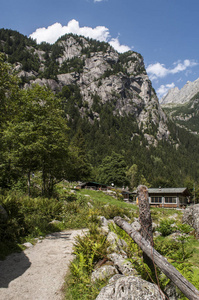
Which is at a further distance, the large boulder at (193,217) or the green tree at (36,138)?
the green tree at (36,138)

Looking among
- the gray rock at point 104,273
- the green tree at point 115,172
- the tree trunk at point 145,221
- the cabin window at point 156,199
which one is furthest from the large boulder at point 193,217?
the green tree at point 115,172

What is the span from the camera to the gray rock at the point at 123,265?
16.1 feet

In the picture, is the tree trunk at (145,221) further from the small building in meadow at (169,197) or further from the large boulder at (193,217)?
the small building in meadow at (169,197)

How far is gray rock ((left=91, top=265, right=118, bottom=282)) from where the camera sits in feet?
17.3

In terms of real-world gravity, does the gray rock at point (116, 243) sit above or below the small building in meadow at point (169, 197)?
above

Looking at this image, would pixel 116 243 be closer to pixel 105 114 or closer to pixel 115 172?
pixel 115 172

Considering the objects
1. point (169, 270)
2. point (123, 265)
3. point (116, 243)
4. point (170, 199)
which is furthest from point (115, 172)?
point (169, 270)

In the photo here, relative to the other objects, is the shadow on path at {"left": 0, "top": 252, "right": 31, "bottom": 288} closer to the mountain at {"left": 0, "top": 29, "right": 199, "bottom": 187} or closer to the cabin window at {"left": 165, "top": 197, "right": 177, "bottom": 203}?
the cabin window at {"left": 165, "top": 197, "right": 177, "bottom": 203}

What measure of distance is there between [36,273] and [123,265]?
3.06 metres

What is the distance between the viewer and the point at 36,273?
243 inches

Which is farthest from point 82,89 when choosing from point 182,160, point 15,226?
point 15,226

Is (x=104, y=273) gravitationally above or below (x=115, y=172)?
above

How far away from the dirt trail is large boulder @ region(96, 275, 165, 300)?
210cm

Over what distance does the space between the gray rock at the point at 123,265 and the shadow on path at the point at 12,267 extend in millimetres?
3128
